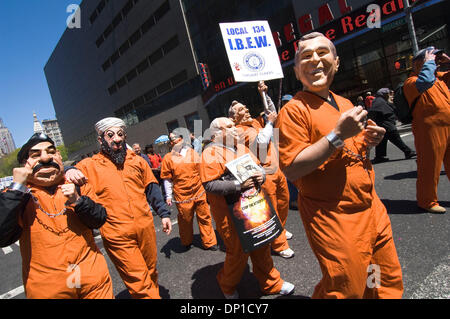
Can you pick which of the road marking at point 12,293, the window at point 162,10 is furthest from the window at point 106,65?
the road marking at point 12,293

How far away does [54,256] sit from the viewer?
6.12ft

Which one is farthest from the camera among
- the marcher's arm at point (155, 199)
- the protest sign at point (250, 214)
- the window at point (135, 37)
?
the window at point (135, 37)

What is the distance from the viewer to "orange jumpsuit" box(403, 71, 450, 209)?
3311 mm

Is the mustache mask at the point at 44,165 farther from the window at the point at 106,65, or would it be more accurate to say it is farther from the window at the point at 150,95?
the window at the point at 106,65

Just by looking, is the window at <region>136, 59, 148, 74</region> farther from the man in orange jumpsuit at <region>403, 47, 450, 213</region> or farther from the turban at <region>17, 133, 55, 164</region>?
the turban at <region>17, 133, 55, 164</region>

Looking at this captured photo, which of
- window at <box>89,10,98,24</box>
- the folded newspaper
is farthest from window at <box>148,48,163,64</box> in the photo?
the folded newspaper

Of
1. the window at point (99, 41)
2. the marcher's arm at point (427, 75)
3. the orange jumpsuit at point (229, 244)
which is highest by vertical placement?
the window at point (99, 41)

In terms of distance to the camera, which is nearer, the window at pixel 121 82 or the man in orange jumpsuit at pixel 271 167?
the man in orange jumpsuit at pixel 271 167

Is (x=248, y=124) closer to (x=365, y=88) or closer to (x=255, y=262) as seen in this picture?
(x=255, y=262)

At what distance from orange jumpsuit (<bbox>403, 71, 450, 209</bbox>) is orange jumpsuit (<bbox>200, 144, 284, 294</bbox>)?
7.45 feet

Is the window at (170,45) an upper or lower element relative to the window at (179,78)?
upper

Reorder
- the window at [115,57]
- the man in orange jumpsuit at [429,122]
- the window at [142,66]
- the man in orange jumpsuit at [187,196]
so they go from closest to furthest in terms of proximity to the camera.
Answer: the man in orange jumpsuit at [429,122] → the man in orange jumpsuit at [187,196] → the window at [142,66] → the window at [115,57]

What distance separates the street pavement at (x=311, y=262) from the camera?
2.49 meters

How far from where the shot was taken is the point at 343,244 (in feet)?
5.07
